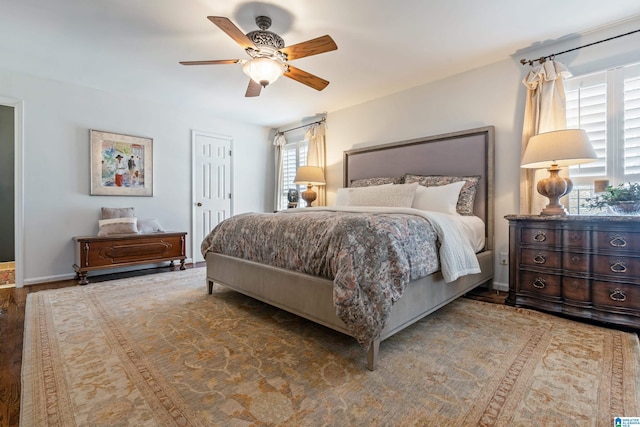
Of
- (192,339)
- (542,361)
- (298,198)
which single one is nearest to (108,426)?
(192,339)

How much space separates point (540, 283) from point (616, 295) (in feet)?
1.43

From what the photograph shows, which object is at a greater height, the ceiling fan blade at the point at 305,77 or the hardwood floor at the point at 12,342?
the ceiling fan blade at the point at 305,77

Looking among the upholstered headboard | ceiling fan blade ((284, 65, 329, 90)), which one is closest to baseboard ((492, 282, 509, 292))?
the upholstered headboard

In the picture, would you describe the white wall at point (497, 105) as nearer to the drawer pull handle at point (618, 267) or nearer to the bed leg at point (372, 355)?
the drawer pull handle at point (618, 267)

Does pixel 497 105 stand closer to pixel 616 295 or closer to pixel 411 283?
pixel 616 295

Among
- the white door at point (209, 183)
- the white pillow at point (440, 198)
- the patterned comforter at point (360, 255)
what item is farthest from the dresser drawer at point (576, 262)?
the white door at point (209, 183)

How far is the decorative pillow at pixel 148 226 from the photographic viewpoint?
415 centimetres

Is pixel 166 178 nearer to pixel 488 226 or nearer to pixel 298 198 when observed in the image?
pixel 298 198

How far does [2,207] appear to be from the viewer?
4.89 meters

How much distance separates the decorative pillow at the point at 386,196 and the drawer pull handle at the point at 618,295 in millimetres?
1635

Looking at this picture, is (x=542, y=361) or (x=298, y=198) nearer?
(x=542, y=361)

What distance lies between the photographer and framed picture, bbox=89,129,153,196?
3967 mm

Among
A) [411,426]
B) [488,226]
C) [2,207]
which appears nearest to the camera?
[411,426]

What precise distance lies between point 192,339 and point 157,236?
2442mm
